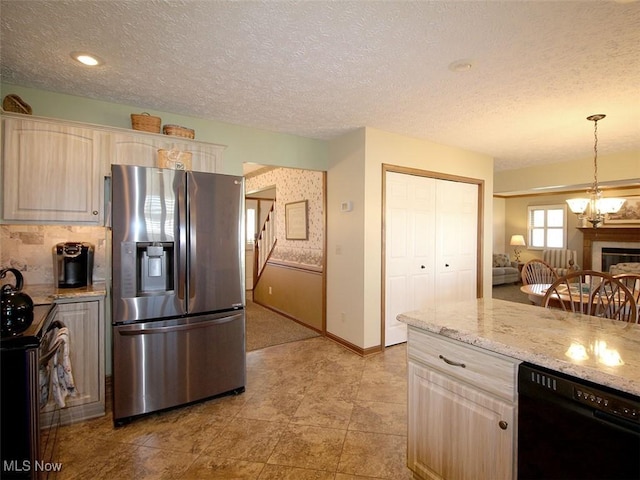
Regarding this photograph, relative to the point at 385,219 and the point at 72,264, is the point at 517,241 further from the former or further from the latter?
the point at 72,264

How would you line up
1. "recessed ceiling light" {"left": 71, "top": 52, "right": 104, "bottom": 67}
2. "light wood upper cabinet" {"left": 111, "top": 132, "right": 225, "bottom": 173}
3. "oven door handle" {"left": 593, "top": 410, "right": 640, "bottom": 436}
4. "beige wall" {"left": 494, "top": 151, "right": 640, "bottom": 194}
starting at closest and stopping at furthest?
"oven door handle" {"left": 593, "top": 410, "right": 640, "bottom": 436} → "recessed ceiling light" {"left": 71, "top": 52, "right": 104, "bottom": 67} → "light wood upper cabinet" {"left": 111, "top": 132, "right": 225, "bottom": 173} → "beige wall" {"left": 494, "top": 151, "right": 640, "bottom": 194}

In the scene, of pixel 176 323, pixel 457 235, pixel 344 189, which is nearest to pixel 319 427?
pixel 176 323

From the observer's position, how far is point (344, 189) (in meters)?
3.80

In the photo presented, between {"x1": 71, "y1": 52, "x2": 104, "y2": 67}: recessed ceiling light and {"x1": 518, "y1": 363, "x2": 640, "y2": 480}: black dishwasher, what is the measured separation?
294 centimetres

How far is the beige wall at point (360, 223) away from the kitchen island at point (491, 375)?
179 centimetres

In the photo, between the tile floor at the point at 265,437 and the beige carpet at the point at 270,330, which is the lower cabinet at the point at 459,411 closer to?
the tile floor at the point at 265,437

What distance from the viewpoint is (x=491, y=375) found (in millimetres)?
1324

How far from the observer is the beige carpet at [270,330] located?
402 centimetres

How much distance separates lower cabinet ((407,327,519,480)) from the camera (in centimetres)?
129

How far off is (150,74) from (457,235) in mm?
3939

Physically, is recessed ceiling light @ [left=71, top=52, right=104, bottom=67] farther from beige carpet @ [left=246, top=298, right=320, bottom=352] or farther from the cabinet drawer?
beige carpet @ [left=246, top=298, right=320, bottom=352]

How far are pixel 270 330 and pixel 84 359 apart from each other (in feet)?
7.88

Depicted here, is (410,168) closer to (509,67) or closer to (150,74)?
(509,67)

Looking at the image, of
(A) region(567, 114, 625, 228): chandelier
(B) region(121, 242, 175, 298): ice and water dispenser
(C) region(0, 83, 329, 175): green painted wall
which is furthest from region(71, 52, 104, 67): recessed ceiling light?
(A) region(567, 114, 625, 228): chandelier
